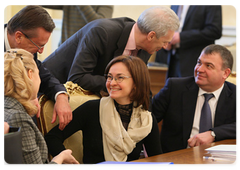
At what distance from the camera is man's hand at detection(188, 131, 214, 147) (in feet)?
6.86

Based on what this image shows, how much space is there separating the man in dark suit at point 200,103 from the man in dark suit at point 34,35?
2.57 ft

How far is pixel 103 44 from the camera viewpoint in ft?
6.38

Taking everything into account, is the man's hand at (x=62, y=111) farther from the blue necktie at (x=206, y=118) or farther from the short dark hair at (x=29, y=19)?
the blue necktie at (x=206, y=118)

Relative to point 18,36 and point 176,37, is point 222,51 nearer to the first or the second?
point 176,37

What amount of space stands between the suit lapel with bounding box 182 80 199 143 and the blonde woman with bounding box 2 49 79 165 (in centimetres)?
114

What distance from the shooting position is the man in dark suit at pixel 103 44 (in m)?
1.87

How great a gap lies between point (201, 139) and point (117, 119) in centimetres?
66

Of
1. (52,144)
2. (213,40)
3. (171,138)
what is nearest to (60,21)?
(52,144)

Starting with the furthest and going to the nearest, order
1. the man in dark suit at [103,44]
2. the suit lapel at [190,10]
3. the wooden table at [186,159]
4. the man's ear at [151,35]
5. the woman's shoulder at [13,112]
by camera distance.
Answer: the suit lapel at [190,10] < the man's ear at [151,35] < the man in dark suit at [103,44] < the wooden table at [186,159] < the woman's shoulder at [13,112]

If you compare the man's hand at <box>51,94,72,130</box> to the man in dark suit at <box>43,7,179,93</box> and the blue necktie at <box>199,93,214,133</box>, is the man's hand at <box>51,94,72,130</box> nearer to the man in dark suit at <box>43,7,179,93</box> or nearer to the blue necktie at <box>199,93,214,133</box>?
the man in dark suit at <box>43,7,179,93</box>

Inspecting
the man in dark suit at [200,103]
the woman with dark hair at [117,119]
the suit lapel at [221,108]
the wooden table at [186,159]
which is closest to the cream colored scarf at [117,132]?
the woman with dark hair at [117,119]

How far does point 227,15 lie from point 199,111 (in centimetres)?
64

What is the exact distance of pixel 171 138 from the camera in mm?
2246

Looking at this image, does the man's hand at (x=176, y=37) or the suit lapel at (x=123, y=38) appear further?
the man's hand at (x=176, y=37)
